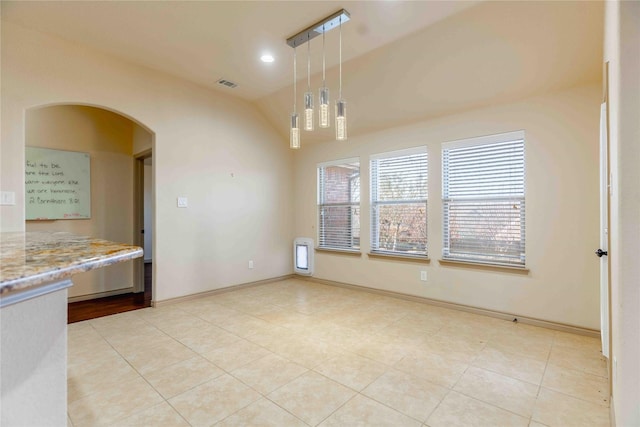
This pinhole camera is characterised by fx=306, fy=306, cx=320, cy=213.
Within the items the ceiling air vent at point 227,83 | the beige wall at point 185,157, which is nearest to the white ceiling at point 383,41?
the ceiling air vent at point 227,83

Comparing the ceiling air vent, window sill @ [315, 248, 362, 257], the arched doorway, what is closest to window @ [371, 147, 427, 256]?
window sill @ [315, 248, 362, 257]

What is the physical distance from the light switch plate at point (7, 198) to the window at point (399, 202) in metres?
3.93

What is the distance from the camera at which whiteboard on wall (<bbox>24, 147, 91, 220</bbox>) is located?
3674 millimetres

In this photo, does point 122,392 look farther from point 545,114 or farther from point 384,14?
point 545,114

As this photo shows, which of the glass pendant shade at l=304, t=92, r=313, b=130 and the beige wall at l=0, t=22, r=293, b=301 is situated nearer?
the glass pendant shade at l=304, t=92, r=313, b=130

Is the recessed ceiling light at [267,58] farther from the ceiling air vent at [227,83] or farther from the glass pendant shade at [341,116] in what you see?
the glass pendant shade at [341,116]

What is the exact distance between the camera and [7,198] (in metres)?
2.70

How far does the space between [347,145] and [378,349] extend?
3097 millimetres

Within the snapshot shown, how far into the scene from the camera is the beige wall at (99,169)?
3.85 m

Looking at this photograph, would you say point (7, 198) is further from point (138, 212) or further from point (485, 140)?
point (485, 140)

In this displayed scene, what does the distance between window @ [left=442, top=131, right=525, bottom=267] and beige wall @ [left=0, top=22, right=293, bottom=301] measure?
2782 millimetres

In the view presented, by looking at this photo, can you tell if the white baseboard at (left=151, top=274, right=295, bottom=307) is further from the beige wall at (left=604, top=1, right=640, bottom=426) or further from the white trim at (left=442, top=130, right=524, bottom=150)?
the beige wall at (left=604, top=1, right=640, bottom=426)

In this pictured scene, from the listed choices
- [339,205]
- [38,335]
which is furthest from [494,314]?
[38,335]

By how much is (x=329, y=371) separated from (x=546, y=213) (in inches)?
104
